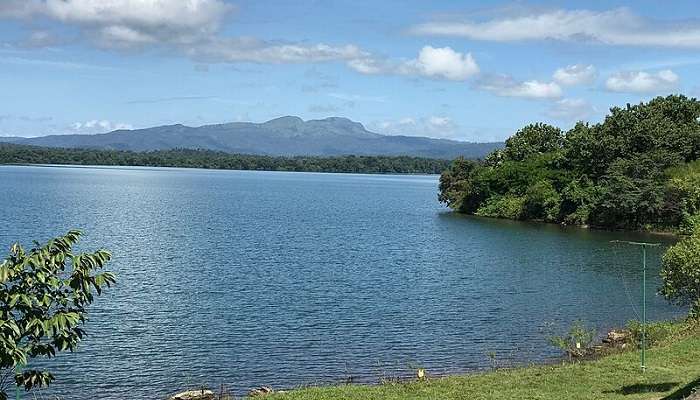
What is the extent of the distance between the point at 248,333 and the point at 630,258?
117ft

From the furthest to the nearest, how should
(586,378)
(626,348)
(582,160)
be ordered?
(582,160) → (626,348) → (586,378)

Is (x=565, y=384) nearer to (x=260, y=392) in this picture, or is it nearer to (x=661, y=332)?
(x=260, y=392)

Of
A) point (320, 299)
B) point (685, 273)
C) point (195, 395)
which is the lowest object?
point (320, 299)

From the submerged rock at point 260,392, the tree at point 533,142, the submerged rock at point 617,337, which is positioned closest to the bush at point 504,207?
the tree at point 533,142

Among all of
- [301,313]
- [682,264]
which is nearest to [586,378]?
[682,264]

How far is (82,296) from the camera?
9.22 metres

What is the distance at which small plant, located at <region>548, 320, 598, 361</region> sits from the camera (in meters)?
26.0

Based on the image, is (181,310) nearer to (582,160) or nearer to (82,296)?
(82,296)

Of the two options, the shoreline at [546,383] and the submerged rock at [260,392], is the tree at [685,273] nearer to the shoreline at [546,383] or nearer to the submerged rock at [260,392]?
the shoreline at [546,383]

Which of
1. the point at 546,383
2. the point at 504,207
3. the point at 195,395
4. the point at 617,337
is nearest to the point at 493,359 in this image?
the point at 617,337

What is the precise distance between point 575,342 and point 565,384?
9.35 meters

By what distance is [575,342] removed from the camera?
27.6 m

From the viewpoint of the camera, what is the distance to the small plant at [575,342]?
2598 centimetres

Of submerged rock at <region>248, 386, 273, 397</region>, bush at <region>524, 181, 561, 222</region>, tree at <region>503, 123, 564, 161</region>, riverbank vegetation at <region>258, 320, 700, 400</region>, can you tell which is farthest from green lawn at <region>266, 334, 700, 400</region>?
tree at <region>503, 123, 564, 161</region>
